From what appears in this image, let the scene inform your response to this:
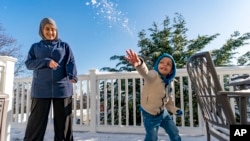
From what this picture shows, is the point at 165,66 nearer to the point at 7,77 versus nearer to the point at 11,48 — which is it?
the point at 7,77

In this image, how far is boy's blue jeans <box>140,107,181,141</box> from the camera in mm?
1970

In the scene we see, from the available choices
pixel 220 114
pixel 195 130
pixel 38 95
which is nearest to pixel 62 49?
pixel 38 95

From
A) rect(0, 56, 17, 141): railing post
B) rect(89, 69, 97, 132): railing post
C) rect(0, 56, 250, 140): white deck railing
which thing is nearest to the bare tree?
rect(0, 56, 250, 140): white deck railing

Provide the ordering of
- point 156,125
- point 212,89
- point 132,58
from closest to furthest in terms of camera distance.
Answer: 1. point 212,89
2. point 132,58
3. point 156,125

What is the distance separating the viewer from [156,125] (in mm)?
2010

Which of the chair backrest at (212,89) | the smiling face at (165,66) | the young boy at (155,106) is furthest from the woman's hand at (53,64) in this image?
the chair backrest at (212,89)

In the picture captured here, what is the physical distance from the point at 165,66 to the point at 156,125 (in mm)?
545

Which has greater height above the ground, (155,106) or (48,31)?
(48,31)

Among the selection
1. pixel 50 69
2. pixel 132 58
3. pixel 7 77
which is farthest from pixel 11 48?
pixel 132 58

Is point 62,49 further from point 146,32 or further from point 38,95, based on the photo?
point 146,32

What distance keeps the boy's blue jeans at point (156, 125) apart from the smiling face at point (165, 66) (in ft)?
1.14

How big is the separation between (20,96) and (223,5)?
6479mm

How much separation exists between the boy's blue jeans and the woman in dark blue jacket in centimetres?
76

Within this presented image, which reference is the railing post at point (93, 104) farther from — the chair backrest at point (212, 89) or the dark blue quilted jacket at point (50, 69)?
the chair backrest at point (212, 89)
